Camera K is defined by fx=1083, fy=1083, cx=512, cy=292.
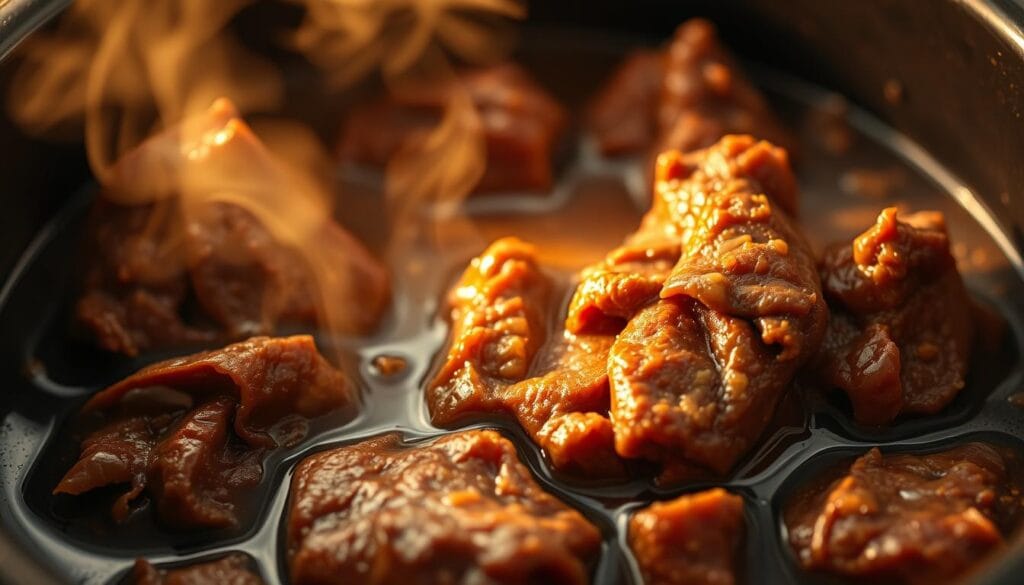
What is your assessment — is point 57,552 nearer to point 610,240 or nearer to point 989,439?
point 610,240

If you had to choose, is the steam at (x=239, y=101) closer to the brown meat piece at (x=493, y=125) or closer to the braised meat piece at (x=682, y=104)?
the brown meat piece at (x=493, y=125)

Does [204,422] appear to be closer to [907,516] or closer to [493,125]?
[493,125]

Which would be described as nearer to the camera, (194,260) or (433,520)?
(433,520)

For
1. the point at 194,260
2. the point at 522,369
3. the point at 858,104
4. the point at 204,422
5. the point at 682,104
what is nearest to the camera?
the point at 204,422

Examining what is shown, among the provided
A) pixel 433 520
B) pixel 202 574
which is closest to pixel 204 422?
pixel 202 574

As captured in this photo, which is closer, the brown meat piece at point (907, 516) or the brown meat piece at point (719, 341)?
the brown meat piece at point (907, 516)

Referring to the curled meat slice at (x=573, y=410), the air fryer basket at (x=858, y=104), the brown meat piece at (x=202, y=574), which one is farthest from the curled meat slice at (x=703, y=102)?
the brown meat piece at (x=202, y=574)

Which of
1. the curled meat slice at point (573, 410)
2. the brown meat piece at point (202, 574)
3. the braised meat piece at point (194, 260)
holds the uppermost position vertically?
the curled meat slice at point (573, 410)

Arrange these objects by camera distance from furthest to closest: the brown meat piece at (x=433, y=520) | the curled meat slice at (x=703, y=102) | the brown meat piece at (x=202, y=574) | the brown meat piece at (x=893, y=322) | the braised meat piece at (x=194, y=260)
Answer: the curled meat slice at (x=703, y=102), the braised meat piece at (x=194, y=260), the brown meat piece at (x=893, y=322), the brown meat piece at (x=202, y=574), the brown meat piece at (x=433, y=520)

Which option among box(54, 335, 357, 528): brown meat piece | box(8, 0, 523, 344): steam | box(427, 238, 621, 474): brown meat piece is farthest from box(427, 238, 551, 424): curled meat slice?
box(8, 0, 523, 344): steam
